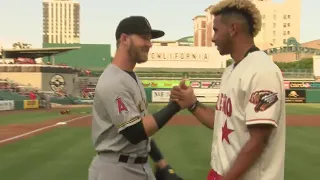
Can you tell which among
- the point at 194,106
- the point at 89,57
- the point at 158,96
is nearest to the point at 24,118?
the point at 194,106

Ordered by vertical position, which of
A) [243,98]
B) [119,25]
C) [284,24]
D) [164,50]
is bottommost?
[243,98]

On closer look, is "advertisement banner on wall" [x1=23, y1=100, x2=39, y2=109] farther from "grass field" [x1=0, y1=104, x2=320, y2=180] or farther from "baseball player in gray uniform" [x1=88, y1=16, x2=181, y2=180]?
"baseball player in gray uniform" [x1=88, y1=16, x2=181, y2=180]

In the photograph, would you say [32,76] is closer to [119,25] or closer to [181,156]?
[181,156]

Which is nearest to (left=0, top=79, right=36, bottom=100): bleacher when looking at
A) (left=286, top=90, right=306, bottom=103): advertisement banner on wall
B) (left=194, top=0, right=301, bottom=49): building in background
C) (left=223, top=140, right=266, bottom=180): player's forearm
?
→ (left=286, top=90, right=306, bottom=103): advertisement banner on wall

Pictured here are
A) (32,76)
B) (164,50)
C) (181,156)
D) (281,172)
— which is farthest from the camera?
(164,50)

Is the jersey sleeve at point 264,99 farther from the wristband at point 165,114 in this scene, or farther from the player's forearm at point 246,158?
the wristband at point 165,114

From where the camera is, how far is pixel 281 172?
2.49 meters

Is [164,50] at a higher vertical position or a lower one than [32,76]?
higher

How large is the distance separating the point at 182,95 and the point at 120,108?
21.3 inches

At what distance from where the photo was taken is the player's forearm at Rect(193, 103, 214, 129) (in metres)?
3.38

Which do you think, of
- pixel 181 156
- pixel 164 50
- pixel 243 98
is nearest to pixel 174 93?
pixel 243 98

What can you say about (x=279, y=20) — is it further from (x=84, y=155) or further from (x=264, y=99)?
(x=264, y=99)

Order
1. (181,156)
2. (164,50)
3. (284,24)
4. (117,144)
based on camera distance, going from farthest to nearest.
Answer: (284,24) < (164,50) < (181,156) < (117,144)

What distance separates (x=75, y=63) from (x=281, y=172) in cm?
8046
